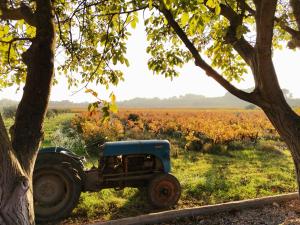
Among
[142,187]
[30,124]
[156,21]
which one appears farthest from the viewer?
[142,187]

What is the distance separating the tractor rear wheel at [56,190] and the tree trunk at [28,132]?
9.61ft

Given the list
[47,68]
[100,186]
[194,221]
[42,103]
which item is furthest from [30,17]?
[194,221]

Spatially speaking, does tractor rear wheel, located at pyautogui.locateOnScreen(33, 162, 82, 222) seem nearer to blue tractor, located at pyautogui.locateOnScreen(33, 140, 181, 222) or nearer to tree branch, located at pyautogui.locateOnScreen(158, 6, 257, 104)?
blue tractor, located at pyautogui.locateOnScreen(33, 140, 181, 222)

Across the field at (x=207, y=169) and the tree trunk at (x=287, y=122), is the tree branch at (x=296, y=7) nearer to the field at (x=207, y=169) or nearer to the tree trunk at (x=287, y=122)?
the tree trunk at (x=287, y=122)

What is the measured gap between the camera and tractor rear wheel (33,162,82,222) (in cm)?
662

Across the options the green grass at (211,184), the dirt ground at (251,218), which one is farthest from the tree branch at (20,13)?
the green grass at (211,184)

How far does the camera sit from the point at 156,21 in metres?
7.09

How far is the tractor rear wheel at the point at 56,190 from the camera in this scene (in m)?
6.62

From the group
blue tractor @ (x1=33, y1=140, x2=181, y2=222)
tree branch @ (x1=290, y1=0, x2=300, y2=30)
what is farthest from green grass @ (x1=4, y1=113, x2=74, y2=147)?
tree branch @ (x1=290, y1=0, x2=300, y2=30)

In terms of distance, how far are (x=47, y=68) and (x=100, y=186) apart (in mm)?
3790

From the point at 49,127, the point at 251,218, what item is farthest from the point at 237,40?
the point at 49,127

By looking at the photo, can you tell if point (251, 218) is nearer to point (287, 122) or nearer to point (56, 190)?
point (287, 122)

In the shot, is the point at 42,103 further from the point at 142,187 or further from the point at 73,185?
the point at 142,187

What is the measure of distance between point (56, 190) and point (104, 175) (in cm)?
94
